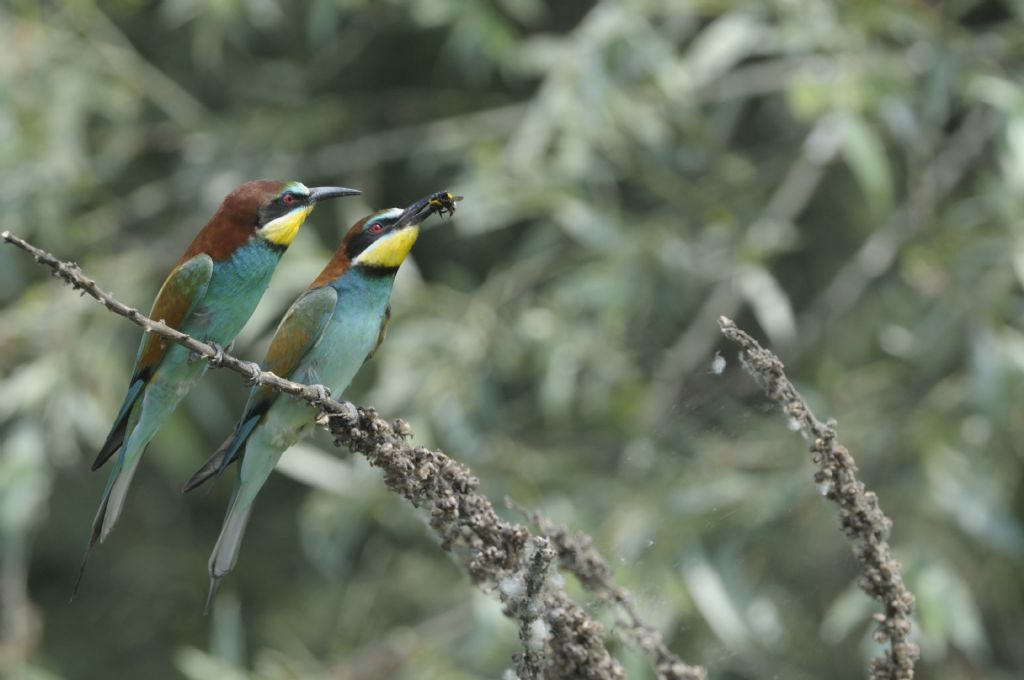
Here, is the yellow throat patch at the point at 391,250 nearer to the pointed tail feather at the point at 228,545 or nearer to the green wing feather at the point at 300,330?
the green wing feather at the point at 300,330

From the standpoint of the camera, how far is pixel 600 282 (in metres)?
4.19

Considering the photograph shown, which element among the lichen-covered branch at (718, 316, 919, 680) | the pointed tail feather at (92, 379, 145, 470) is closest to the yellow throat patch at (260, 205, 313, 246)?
the pointed tail feather at (92, 379, 145, 470)

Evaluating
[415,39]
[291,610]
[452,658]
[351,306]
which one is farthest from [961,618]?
[415,39]

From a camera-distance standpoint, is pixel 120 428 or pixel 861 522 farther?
pixel 120 428

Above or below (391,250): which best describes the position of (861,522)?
below

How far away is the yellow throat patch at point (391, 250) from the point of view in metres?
1.59

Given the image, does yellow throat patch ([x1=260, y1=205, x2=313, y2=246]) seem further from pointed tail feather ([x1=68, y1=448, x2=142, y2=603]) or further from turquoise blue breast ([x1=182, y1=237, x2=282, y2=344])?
pointed tail feather ([x1=68, y1=448, x2=142, y2=603])

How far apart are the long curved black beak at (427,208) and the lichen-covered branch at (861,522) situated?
312mm

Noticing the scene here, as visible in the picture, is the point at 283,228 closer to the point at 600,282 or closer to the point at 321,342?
the point at 321,342

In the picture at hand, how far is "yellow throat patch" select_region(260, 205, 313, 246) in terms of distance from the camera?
1.58m

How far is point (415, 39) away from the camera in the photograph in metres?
5.68

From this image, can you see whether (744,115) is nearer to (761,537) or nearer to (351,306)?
(761,537)

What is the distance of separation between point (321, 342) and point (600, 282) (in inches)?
96.1

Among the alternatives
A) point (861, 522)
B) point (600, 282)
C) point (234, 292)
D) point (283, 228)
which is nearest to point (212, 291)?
point (234, 292)
